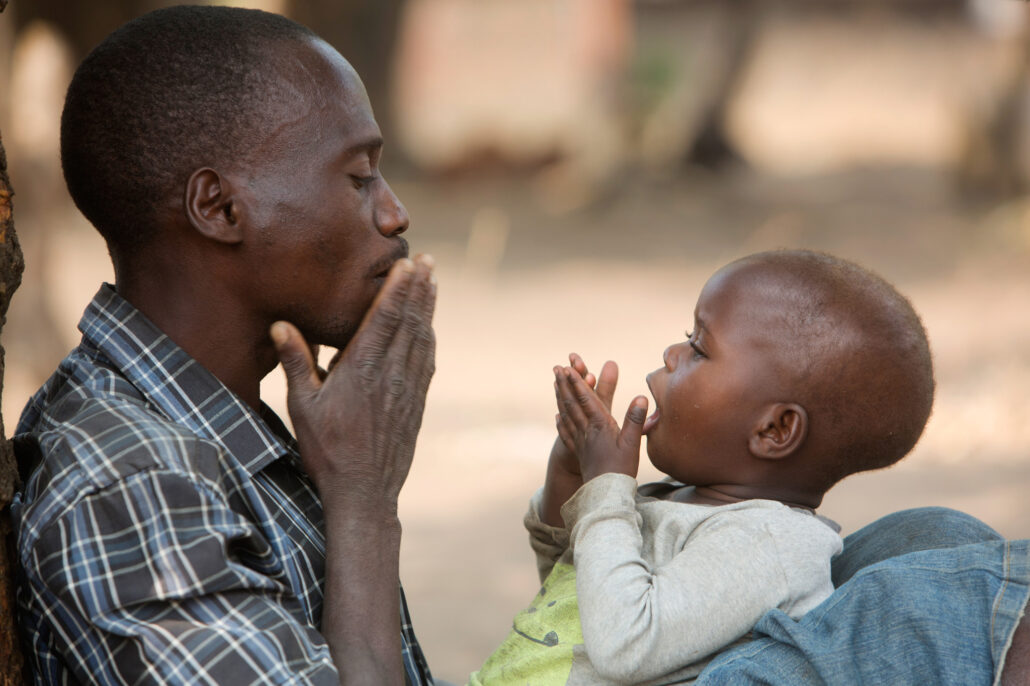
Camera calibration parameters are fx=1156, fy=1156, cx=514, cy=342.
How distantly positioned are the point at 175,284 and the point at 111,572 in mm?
571

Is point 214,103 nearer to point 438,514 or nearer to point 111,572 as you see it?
point 111,572

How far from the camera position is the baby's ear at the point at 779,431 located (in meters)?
2.18

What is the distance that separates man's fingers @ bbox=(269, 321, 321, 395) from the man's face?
118mm

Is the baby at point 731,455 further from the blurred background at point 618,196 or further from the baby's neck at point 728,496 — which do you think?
the blurred background at point 618,196

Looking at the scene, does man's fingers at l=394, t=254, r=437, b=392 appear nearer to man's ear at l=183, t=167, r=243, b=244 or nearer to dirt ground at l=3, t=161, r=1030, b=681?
man's ear at l=183, t=167, r=243, b=244

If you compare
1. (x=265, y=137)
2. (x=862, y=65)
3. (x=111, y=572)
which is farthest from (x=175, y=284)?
(x=862, y=65)

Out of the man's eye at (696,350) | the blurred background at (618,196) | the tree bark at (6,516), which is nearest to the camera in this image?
the tree bark at (6,516)

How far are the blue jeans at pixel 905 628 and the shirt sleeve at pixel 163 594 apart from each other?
2.31ft

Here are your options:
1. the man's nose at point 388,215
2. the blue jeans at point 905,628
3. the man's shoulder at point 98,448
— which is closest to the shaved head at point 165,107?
the man's nose at point 388,215

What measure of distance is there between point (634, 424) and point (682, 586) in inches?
14.9

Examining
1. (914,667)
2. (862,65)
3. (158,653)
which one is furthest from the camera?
(862,65)

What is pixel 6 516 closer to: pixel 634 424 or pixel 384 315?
pixel 384 315

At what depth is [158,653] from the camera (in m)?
1.55

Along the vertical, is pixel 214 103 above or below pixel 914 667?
above
